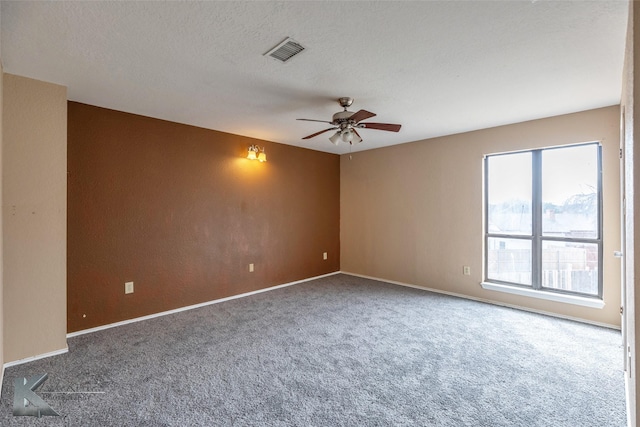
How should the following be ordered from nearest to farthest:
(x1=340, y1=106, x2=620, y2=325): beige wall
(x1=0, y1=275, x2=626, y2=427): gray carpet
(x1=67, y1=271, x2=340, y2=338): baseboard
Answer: (x1=0, y1=275, x2=626, y2=427): gray carpet → (x1=67, y1=271, x2=340, y2=338): baseboard → (x1=340, y1=106, x2=620, y2=325): beige wall

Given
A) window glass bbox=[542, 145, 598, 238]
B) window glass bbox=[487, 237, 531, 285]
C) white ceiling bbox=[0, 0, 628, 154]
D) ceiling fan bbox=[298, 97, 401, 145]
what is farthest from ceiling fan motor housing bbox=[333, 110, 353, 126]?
window glass bbox=[487, 237, 531, 285]

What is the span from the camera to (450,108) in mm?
3281

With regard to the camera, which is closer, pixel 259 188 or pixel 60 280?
pixel 60 280

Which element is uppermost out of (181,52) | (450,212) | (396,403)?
(181,52)

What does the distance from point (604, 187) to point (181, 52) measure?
4221 mm

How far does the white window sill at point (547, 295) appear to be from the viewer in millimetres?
3295

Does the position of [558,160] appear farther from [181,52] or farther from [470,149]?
[181,52]

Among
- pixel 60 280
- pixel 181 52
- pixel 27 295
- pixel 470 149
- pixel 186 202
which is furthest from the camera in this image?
pixel 470 149

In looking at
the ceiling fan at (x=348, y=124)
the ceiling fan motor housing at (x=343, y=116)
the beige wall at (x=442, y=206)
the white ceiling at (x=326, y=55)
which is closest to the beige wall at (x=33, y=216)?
the white ceiling at (x=326, y=55)

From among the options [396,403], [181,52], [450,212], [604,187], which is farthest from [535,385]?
[181,52]

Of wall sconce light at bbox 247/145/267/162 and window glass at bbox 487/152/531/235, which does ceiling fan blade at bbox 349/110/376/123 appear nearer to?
wall sconce light at bbox 247/145/267/162

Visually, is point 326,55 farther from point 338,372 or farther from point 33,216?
point 33,216

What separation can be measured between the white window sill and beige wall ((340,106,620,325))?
60mm

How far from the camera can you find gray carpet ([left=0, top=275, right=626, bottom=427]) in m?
1.85
